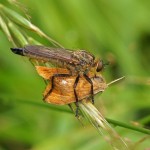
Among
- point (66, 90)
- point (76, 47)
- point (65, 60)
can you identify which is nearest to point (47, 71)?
point (66, 90)

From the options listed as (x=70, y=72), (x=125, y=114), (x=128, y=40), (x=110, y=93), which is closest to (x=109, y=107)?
(x=125, y=114)

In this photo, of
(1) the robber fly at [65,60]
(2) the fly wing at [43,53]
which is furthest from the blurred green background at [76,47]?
(2) the fly wing at [43,53]

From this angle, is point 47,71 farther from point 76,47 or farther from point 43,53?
point 76,47

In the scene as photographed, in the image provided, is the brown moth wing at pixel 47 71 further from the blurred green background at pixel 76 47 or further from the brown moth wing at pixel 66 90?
the blurred green background at pixel 76 47

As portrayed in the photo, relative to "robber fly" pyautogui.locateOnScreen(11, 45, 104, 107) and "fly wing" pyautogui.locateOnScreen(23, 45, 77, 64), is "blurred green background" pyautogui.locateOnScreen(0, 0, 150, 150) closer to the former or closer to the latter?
"robber fly" pyautogui.locateOnScreen(11, 45, 104, 107)

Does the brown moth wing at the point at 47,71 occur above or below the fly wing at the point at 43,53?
below

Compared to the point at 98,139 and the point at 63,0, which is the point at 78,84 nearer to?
the point at 98,139

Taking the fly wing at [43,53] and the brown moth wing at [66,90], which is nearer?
the brown moth wing at [66,90]
